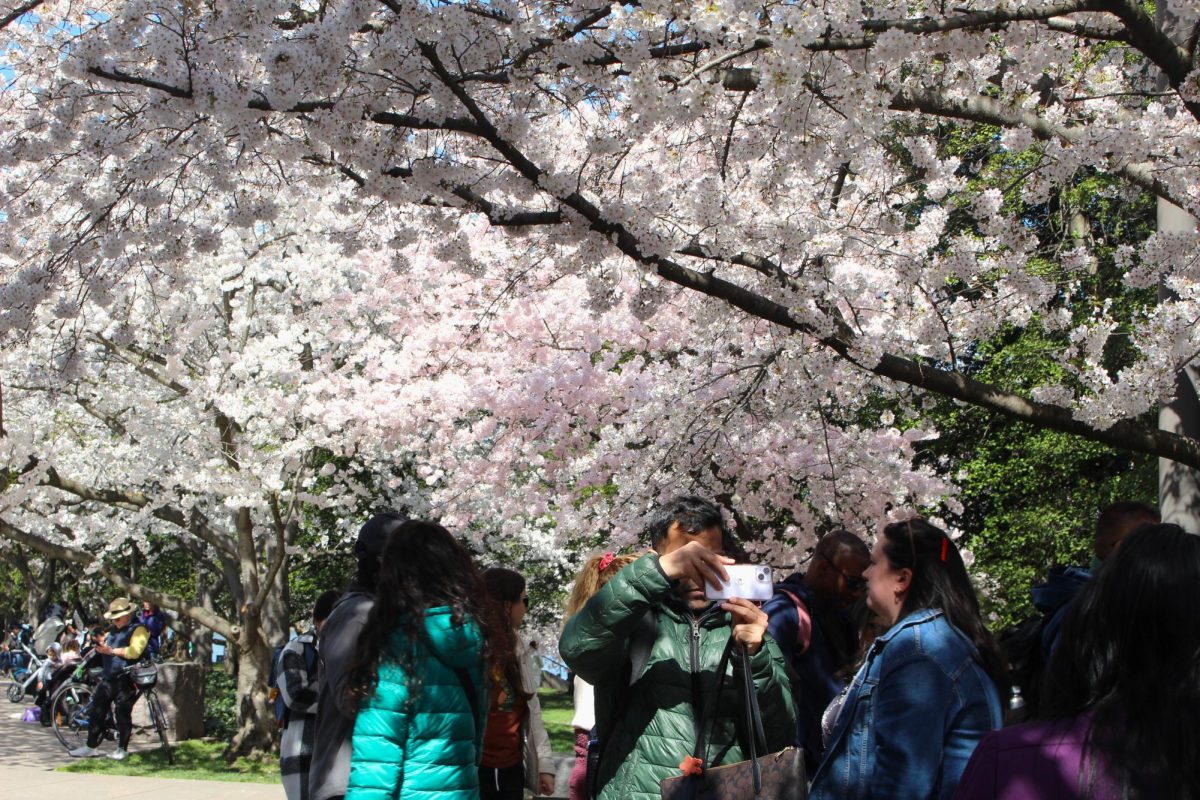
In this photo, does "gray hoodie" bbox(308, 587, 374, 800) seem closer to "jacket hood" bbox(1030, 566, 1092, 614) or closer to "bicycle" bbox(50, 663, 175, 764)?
"jacket hood" bbox(1030, 566, 1092, 614)

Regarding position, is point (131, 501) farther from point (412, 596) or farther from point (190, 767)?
point (412, 596)

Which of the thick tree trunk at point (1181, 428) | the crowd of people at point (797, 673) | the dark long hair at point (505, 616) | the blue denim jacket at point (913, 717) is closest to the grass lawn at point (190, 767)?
the dark long hair at point (505, 616)

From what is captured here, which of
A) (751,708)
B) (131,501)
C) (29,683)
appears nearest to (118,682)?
(131,501)

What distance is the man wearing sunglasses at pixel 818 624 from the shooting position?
3.85m

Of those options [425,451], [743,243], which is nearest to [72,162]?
[743,243]

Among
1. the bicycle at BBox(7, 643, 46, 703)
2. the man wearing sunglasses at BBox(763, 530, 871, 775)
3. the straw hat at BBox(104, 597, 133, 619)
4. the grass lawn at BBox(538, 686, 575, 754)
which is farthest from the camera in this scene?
the bicycle at BBox(7, 643, 46, 703)

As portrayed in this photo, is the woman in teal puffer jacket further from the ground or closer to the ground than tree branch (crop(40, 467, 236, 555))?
closer to the ground

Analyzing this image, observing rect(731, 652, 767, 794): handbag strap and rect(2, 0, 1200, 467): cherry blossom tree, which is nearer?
rect(731, 652, 767, 794): handbag strap

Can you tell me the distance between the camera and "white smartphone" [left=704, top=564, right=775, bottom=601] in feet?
10.2

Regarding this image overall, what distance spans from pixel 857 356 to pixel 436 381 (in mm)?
6951

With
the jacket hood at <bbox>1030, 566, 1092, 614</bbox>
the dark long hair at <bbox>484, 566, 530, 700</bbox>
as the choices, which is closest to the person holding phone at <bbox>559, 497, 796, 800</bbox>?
the dark long hair at <bbox>484, 566, 530, 700</bbox>

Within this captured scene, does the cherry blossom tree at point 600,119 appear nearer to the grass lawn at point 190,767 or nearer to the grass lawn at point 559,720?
the grass lawn at point 559,720

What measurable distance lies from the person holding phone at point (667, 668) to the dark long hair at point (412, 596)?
1.05 ft

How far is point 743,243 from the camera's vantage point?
23.4 ft
